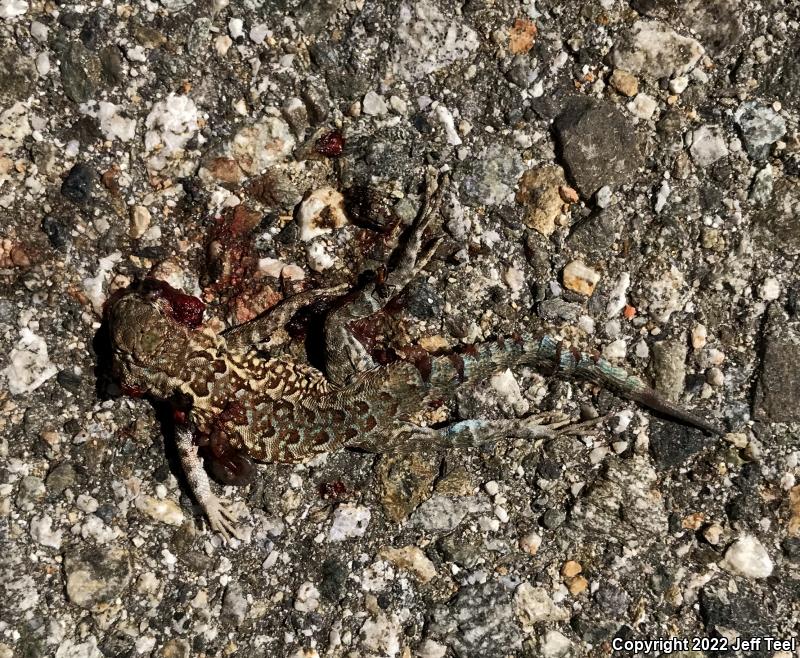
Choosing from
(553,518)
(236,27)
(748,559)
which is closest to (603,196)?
(553,518)

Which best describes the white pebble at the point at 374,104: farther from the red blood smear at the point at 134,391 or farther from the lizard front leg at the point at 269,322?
the red blood smear at the point at 134,391

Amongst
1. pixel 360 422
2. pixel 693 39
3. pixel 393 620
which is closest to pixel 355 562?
pixel 393 620

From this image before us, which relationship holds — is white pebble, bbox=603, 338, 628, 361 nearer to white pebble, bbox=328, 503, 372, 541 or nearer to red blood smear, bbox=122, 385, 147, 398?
white pebble, bbox=328, 503, 372, 541

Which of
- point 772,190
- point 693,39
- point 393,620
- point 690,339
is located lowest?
point 393,620

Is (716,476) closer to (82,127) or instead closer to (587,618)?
(587,618)

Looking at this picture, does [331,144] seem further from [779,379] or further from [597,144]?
[779,379]
